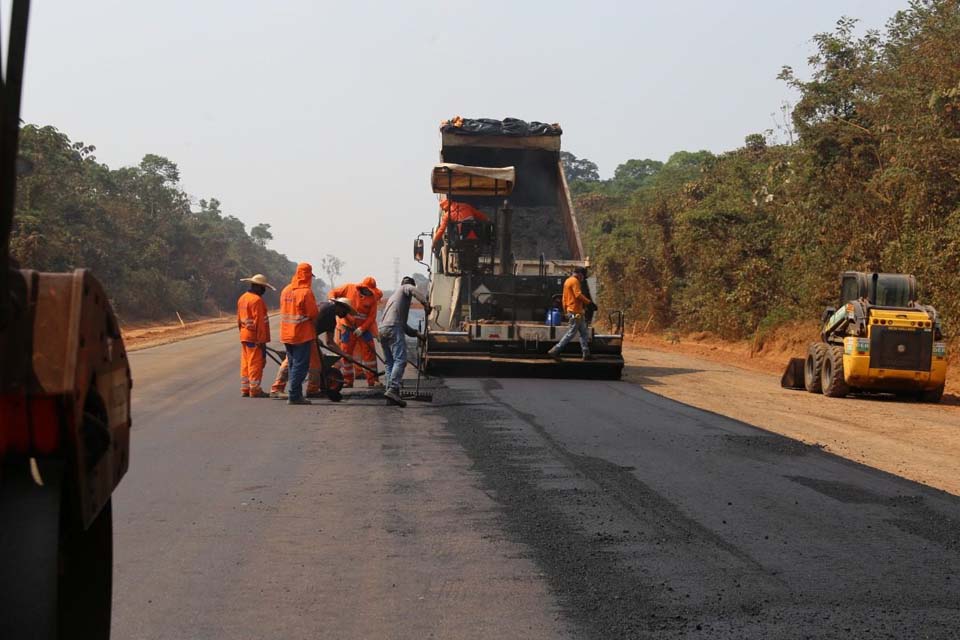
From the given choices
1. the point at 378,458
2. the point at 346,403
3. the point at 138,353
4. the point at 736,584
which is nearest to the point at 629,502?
the point at 736,584

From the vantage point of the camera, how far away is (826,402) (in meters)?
15.6

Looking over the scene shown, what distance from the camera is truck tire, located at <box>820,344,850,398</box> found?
16.2 meters

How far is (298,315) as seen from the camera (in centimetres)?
1276

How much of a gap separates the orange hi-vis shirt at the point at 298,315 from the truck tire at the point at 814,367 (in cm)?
806

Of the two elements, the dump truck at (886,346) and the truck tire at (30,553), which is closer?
the truck tire at (30,553)

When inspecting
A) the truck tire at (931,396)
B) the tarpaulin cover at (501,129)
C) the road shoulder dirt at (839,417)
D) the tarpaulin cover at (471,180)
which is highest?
the tarpaulin cover at (501,129)

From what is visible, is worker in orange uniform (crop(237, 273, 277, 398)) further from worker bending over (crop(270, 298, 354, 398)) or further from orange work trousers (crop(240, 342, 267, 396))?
worker bending over (crop(270, 298, 354, 398))

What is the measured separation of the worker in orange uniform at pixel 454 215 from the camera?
1838 cm

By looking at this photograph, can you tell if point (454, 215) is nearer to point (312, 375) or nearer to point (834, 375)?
point (312, 375)

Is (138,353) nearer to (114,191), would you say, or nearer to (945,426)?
(945,426)

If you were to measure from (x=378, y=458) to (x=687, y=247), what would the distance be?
81.4 feet

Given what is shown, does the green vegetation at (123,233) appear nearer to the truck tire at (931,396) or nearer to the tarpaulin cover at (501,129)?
the tarpaulin cover at (501,129)

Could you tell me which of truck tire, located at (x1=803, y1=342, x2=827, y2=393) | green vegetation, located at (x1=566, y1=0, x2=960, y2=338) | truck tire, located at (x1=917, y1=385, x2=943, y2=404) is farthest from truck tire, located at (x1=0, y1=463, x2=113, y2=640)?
green vegetation, located at (x1=566, y1=0, x2=960, y2=338)

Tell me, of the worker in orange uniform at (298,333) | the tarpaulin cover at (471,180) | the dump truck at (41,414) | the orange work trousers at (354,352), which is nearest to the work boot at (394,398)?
the worker in orange uniform at (298,333)
